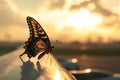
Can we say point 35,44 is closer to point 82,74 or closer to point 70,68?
point 82,74

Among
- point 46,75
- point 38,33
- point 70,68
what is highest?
point 38,33

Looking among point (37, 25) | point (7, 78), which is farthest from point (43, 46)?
point (7, 78)

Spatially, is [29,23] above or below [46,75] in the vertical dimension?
above

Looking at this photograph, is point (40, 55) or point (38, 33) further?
point (38, 33)

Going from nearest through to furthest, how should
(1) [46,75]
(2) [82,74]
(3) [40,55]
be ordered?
1. (1) [46,75]
2. (3) [40,55]
3. (2) [82,74]
